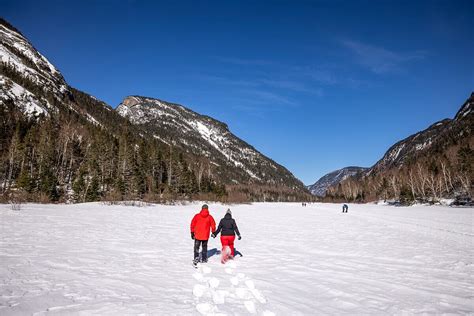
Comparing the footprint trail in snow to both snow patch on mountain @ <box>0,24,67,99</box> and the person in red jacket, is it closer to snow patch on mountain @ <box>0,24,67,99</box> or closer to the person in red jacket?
the person in red jacket

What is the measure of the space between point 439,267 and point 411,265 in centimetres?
78

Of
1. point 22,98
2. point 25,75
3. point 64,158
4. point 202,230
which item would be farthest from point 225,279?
point 25,75

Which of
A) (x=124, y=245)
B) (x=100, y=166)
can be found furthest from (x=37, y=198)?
(x=124, y=245)

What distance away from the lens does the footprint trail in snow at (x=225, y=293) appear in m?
5.38

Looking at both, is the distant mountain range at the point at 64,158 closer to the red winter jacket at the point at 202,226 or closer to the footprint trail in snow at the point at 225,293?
the red winter jacket at the point at 202,226

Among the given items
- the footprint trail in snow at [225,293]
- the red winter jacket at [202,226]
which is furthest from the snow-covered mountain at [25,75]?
the footprint trail in snow at [225,293]

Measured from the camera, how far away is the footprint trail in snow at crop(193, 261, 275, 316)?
538cm

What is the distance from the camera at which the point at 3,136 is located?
62000 mm

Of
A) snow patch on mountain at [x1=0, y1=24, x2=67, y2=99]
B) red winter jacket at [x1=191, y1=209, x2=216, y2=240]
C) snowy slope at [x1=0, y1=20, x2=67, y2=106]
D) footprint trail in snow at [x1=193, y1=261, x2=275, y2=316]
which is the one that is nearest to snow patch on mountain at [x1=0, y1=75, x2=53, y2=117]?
snowy slope at [x1=0, y1=20, x2=67, y2=106]

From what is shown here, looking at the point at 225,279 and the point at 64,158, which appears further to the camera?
the point at 64,158

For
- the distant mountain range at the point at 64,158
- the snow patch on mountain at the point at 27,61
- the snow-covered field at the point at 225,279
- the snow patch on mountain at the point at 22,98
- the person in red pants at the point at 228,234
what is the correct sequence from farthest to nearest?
the snow patch on mountain at the point at 27,61 < the snow patch on mountain at the point at 22,98 < the distant mountain range at the point at 64,158 < the person in red pants at the point at 228,234 < the snow-covered field at the point at 225,279

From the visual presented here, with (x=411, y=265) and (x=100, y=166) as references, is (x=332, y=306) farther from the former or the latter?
(x=100, y=166)

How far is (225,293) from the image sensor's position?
6375 mm

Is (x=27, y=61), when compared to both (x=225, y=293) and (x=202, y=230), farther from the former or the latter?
(x=225, y=293)
